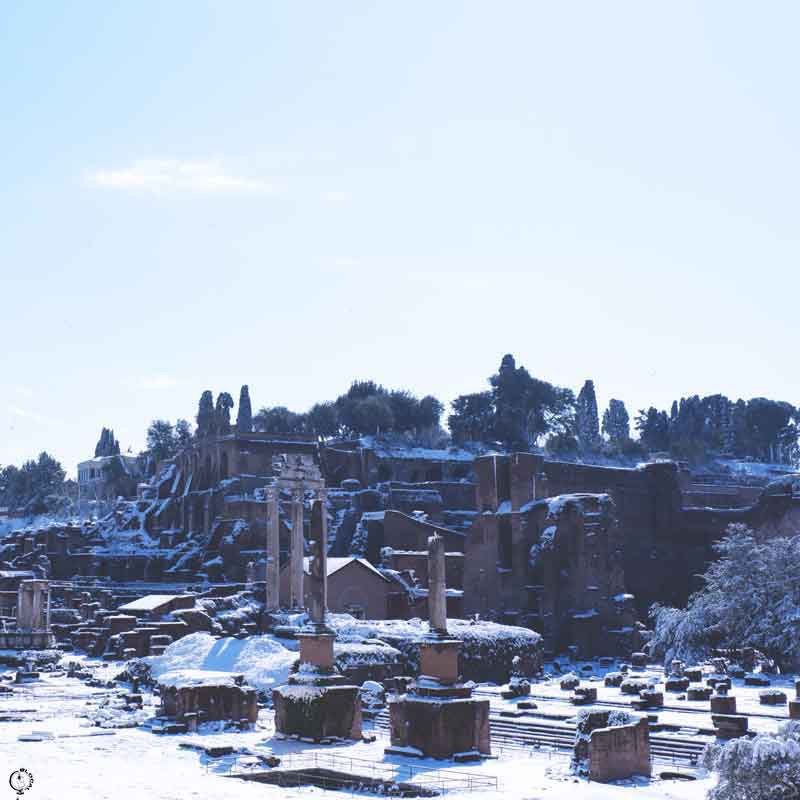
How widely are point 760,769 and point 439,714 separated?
849 centimetres

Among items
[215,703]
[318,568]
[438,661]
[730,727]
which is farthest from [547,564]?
[438,661]

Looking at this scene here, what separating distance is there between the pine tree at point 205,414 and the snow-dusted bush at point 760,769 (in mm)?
74223

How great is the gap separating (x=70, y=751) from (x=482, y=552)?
36.1 metres

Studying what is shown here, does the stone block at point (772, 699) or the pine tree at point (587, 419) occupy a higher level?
the pine tree at point (587, 419)

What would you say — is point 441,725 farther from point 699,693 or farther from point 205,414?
point 205,414

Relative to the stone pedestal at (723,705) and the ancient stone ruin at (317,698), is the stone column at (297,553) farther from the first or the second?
the stone pedestal at (723,705)

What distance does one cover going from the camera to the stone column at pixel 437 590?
22.2 metres

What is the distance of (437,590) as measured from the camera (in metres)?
23.0

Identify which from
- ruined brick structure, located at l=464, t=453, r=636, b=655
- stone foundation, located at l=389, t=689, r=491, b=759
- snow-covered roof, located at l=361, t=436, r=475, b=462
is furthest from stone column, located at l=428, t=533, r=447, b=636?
snow-covered roof, located at l=361, t=436, r=475, b=462

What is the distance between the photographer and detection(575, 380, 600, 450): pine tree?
10288 cm

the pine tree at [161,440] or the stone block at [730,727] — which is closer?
the stone block at [730,727]

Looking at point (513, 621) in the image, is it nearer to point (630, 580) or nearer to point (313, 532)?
point (630, 580)

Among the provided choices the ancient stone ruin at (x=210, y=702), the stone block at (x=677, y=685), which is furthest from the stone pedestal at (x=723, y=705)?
the ancient stone ruin at (x=210, y=702)

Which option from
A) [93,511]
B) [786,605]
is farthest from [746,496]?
[93,511]
